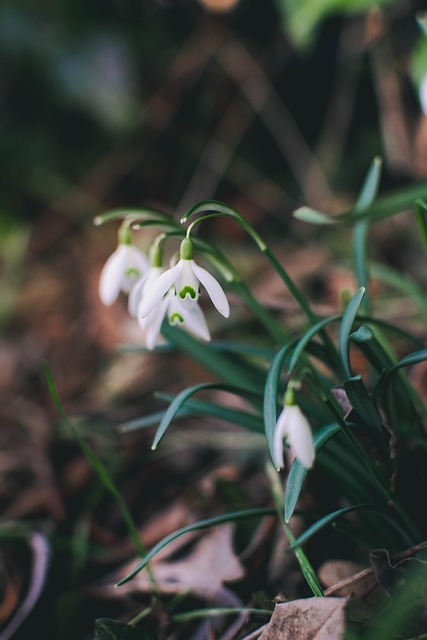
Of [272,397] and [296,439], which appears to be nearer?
[296,439]

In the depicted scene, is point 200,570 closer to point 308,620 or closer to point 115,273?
point 308,620

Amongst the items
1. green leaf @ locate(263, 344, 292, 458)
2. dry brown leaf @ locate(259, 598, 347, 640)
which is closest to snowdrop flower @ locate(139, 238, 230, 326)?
green leaf @ locate(263, 344, 292, 458)

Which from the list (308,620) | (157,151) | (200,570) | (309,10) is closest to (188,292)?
(308,620)

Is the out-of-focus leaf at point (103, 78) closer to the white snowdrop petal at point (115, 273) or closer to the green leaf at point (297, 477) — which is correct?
the white snowdrop petal at point (115, 273)

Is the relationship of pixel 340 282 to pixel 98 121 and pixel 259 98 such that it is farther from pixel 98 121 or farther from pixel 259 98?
pixel 98 121

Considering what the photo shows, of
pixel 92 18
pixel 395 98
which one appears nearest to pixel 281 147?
pixel 395 98

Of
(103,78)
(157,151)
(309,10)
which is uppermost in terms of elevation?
(103,78)
